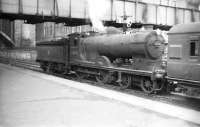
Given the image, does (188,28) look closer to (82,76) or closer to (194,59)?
(194,59)

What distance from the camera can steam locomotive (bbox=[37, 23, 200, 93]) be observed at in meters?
9.26

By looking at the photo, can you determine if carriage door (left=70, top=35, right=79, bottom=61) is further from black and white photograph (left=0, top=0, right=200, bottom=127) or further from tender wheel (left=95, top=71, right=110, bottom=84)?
tender wheel (left=95, top=71, right=110, bottom=84)

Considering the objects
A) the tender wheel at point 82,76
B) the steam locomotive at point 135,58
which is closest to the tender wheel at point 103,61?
the steam locomotive at point 135,58

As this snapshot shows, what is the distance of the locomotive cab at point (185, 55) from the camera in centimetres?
894

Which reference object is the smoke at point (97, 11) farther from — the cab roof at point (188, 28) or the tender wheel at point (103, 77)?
the cab roof at point (188, 28)

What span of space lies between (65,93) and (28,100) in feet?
5.66

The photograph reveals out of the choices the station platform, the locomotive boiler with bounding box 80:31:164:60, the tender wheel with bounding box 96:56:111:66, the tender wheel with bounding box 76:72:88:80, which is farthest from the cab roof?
the tender wheel with bounding box 76:72:88:80

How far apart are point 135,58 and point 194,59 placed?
A: 3383 millimetres

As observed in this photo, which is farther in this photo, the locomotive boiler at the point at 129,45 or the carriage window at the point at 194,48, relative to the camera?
the locomotive boiler at the point at 129,45

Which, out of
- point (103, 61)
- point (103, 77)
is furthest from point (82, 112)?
point (103, 77)

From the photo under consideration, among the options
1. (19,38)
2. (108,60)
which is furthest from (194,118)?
(19,38)

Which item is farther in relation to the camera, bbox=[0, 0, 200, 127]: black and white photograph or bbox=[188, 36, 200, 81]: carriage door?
bbox=[188, 36, 200, 81]: carriage door

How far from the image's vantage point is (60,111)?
7.26 meters

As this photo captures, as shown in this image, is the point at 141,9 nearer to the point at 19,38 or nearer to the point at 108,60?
the point at 108,60
